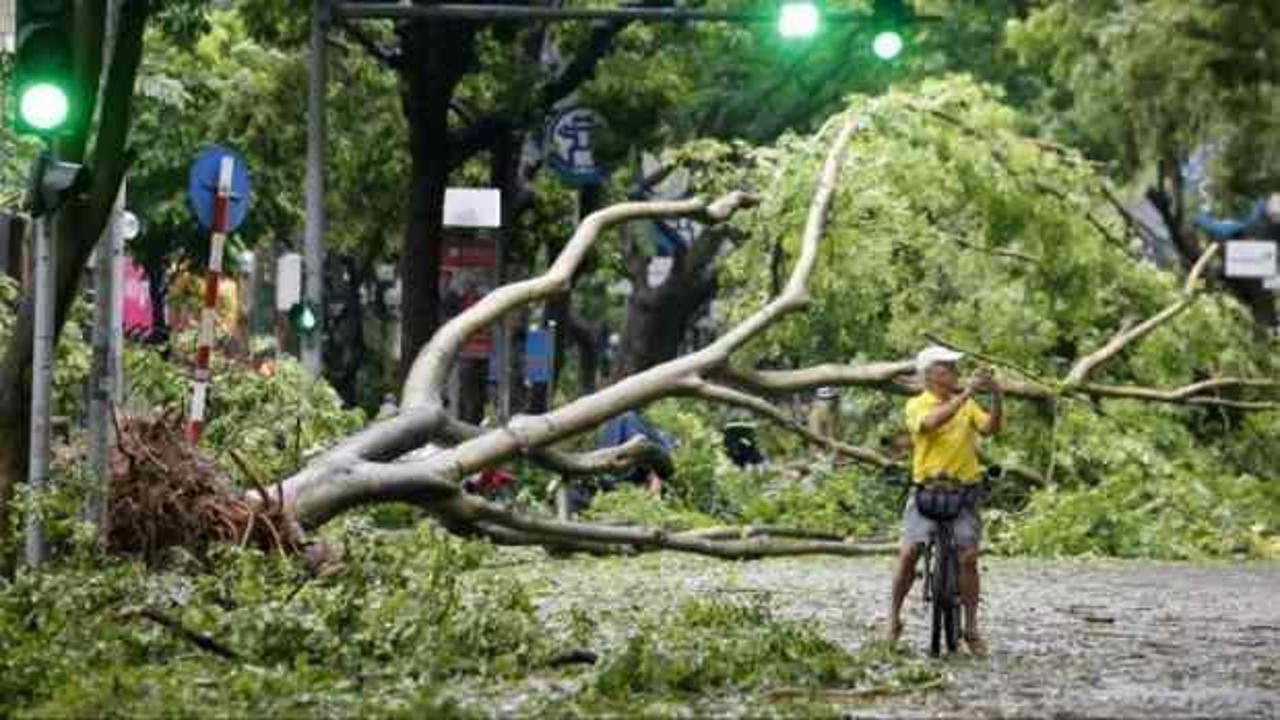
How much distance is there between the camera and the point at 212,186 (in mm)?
22734

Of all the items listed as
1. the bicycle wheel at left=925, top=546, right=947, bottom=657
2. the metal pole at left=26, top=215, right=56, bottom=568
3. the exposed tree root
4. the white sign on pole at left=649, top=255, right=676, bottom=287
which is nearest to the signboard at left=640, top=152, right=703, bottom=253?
the white sign on pole at left=649, top=255, right=676, bottom=287

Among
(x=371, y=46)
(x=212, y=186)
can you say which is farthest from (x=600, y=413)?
(x=371, y=46)

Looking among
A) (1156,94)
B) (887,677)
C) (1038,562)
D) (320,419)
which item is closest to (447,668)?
(887,677)

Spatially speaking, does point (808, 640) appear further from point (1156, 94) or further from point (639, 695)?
point (1156, 94)

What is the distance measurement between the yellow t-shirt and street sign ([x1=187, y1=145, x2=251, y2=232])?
26.1ft

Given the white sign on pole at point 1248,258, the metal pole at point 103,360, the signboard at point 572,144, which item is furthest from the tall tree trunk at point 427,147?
the metal pole at point 103,360

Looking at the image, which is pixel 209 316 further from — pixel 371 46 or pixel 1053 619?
pixel 371 46

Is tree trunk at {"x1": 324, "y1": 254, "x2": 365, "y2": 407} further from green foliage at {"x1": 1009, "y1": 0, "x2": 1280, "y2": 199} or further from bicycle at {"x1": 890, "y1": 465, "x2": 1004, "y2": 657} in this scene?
bicycle at {"x1": 890, "y1": 465, "x2": 1004, "y2": 657}

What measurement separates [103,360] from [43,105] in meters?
3.74

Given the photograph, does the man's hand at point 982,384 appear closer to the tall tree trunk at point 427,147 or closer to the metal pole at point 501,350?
the metal pole at point 501,350

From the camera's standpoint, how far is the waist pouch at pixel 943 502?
15.9 m

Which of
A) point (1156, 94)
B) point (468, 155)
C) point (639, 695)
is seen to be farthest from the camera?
point (468, 155)

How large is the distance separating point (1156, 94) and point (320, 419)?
512 inches

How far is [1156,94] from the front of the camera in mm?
33281
